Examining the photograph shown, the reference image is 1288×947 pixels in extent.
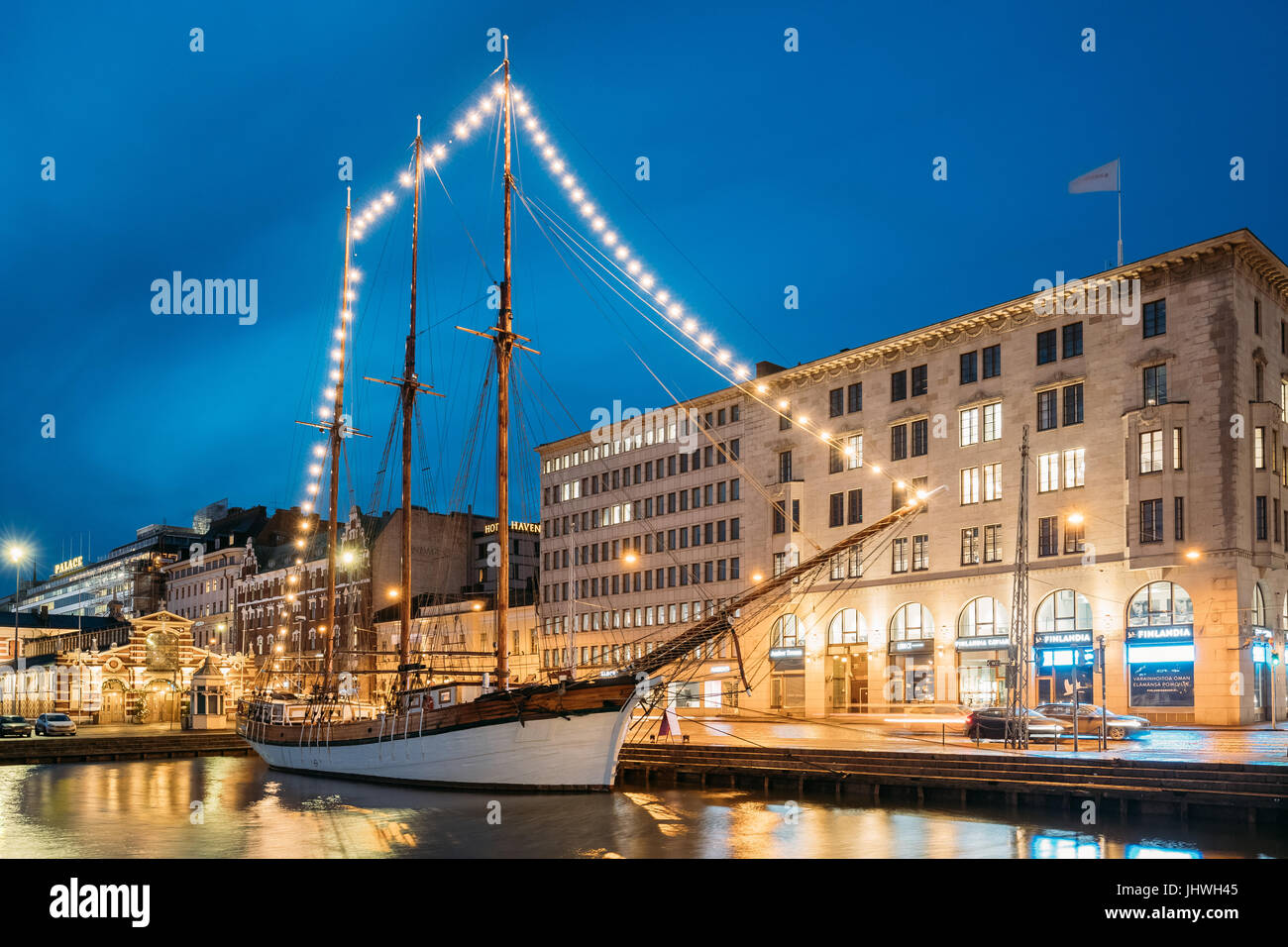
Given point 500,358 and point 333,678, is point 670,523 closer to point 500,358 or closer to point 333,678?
point 333,678

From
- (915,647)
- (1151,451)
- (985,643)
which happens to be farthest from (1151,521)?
(915,647)

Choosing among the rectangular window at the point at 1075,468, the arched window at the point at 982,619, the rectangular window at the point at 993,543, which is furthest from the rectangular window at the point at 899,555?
the rectangular window at the point at 1075,468

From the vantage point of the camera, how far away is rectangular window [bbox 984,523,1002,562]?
202 feet

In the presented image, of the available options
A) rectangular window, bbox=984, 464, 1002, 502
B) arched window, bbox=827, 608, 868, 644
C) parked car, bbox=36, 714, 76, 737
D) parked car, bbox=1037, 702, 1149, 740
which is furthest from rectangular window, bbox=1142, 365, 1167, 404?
parked car, bbox=36, 714, 76, 737

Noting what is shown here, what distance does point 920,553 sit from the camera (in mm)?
66188

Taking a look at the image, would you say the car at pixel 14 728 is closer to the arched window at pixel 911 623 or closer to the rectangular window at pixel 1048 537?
the arched window at pixel 911 623

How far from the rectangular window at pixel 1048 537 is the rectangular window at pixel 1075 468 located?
1.97 m

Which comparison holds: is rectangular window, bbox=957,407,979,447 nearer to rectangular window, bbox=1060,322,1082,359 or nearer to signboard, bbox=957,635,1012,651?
rectangular window, bbox=1060,322,1082,359

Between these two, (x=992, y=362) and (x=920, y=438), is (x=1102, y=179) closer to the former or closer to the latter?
(x=992, y=362)

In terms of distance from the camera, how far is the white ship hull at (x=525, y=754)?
38656 millimetres

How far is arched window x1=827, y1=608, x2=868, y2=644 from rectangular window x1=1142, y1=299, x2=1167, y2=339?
75.2 feet

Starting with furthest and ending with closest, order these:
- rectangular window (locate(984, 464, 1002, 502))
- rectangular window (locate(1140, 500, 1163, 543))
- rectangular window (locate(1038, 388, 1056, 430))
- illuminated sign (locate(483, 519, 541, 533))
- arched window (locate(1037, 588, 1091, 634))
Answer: illuminated sign (locate(483, 519, 541, 533))
rectangular window (locate(984, 464, 1002, 502))
rectangular window (locate(1038, 388, 1056, 430))
arched window (locate(1037, 588, 1091, 634))
rectangular window (locate(1140, 500, 1163, 543))

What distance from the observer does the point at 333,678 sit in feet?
230
